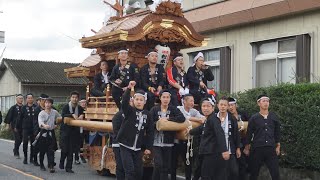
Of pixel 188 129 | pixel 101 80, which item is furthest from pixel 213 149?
pixel 101 80

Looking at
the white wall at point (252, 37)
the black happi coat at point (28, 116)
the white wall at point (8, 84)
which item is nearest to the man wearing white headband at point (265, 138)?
the white wall at point (252, 37)

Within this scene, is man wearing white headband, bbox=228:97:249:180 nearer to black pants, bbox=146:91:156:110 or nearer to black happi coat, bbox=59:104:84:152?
black pants, bbox=146:91:156:110

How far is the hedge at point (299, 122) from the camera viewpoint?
9078mm

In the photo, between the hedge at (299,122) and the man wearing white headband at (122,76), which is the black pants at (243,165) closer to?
the hedge at (299,122)

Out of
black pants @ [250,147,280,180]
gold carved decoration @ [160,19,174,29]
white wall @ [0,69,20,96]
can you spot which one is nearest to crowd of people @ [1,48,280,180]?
black pants @ [250,147,280,180]

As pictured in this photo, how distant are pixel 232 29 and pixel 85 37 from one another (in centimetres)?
604

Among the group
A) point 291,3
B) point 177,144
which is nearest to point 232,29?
point 291,3

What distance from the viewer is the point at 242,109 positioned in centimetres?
1034

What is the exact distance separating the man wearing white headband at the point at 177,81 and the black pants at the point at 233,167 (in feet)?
6.19

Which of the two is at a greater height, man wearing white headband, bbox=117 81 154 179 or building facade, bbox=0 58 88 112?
building facade, bbox=0 58 88 112

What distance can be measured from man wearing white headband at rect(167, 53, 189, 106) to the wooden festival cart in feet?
3.38

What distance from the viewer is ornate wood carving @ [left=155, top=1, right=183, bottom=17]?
11.0 m

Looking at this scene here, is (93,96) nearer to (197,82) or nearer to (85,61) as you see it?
(85,61)

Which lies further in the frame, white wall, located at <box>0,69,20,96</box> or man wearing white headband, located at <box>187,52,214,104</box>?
white wall, located at <box>0,69,20,96</box>
